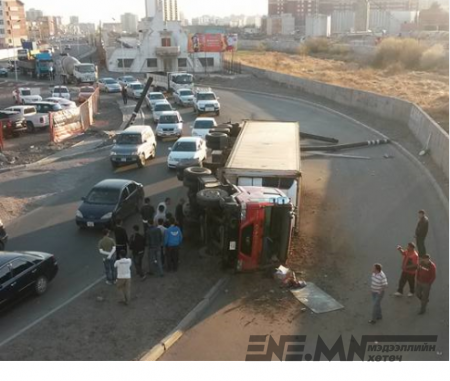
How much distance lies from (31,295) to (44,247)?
3.23 meters

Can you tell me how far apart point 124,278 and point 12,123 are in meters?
24.4

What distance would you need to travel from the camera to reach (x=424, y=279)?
10961 millimetres

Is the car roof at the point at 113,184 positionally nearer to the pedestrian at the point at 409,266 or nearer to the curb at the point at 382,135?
the pedestrian at the point at 409,266

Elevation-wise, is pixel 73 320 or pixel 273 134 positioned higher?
pixel 273 134

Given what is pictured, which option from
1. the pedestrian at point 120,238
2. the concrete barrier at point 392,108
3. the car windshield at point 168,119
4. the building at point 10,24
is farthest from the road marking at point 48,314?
the building at point 10,24

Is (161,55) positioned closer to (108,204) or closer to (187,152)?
(187,152)

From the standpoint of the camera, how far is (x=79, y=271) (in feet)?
45.4

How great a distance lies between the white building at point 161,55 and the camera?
75.1 metres

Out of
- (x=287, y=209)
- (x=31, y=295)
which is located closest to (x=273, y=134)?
(x=287, y=209)

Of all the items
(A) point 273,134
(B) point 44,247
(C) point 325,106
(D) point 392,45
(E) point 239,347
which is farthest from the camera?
(D) point 392,45

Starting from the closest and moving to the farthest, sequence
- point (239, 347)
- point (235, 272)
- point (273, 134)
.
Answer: point (239, 347) < point (235, 272) < point (273, 134)

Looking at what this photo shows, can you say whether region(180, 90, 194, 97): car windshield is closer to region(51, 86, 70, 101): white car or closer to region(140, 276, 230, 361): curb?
region(51, 86, 70, 101): white car

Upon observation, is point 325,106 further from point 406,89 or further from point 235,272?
point 235,272

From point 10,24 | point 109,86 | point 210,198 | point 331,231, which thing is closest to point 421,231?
point 331,231
